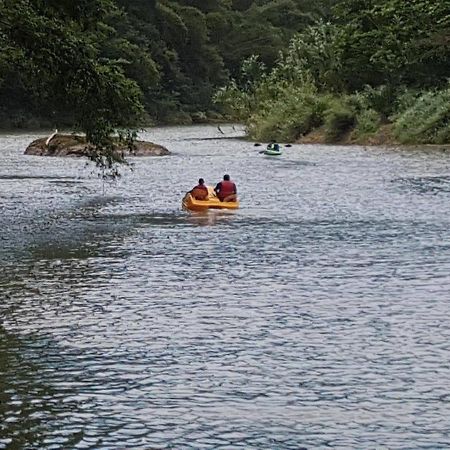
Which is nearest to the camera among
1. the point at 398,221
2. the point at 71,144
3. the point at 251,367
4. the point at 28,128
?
the point at 251,367

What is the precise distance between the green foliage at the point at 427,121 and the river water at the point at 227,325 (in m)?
23.8

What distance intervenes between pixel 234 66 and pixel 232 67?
0.69 ft

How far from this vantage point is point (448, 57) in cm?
5550

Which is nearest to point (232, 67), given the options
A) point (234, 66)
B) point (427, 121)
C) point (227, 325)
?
point (234, 66)

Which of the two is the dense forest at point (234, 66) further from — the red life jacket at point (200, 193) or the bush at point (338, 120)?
the red life jacket at point (200, 193)

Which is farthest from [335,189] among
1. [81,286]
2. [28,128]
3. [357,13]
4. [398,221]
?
[28,128]

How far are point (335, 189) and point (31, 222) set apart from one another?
9822mm

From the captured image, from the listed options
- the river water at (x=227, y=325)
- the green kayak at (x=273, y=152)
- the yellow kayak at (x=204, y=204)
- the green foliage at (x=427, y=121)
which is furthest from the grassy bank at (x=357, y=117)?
the yellow kayak at (x=204, y=204)

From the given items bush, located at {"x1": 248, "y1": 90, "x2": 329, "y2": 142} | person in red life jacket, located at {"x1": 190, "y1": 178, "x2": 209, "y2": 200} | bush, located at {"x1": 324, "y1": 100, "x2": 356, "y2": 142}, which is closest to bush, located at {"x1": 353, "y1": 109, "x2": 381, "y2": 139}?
bush, located at {"x1": 324, "y1": 100, "x2": 356, "y2": 142}

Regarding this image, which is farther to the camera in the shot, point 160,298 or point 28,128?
point 28,128

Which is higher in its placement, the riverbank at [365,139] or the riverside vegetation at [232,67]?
the riverside vegetation at [232,67]

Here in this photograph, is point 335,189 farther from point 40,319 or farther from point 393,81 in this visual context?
point 393,81

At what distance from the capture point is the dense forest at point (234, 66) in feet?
80.6

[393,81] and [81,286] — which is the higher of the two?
[393,81]
